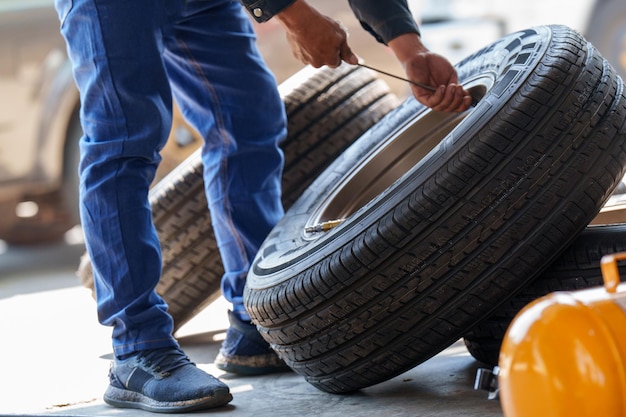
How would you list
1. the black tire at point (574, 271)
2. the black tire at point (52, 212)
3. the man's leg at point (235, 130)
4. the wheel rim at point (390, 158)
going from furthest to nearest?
the black tire at point (52, 212) → the wheel rim at point (390, 158) → the man's leg at point (235, 130) → the black tire at point (574, 271)

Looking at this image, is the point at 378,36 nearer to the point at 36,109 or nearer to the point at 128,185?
the point at 128,185

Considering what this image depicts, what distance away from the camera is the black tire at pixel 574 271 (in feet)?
6.17

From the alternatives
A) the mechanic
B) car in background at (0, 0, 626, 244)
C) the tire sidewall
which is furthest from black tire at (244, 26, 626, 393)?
car in background at (0, 0, 626, 244)

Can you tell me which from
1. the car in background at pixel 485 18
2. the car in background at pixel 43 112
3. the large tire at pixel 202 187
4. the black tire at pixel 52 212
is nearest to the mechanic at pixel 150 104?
the large tire at pixel 202 187

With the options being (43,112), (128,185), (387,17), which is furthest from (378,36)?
(43,112)

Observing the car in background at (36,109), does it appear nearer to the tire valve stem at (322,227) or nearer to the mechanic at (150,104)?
the mechanic at (150,104)

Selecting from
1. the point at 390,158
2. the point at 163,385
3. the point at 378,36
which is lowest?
the point at 163,385

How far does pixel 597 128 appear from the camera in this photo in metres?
1.85

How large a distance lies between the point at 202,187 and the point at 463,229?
119cm

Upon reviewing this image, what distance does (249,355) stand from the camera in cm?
240

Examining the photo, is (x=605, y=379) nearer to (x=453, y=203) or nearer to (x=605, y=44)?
(x=453, y=203)

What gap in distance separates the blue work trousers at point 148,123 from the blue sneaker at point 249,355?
0.21ft

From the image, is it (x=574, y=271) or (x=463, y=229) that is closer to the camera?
(x=463, y=229)

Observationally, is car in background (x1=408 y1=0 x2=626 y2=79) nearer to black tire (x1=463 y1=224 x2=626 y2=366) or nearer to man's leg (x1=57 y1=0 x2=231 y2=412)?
man's leg (x1=57 y1=0 x2=231 y2=412)
